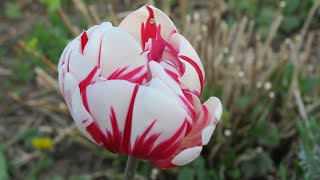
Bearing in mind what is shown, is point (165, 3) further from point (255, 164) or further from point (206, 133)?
point (206, 133)

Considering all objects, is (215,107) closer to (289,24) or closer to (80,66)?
(80,66)

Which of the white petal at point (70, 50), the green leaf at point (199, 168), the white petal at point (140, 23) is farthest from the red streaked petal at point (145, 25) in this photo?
the green leaf at point (199, 168)

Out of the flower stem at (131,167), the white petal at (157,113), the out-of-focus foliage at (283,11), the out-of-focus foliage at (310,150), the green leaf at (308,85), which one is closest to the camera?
the white petal at (157,113)

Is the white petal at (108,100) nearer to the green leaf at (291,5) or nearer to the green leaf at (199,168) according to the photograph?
the green leaf at (199,168)

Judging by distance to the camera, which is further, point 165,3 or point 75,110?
point 165,3

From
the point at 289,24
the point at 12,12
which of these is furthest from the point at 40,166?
the point at 289,24

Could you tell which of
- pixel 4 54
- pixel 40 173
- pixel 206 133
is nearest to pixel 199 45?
pixel 40 173
